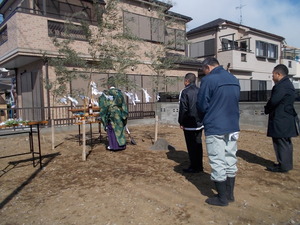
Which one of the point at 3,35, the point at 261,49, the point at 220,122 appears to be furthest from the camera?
the point at 261,49

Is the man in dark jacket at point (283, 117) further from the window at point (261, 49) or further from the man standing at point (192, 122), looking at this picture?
the window at point (261, 49)

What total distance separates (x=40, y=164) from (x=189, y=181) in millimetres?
3176

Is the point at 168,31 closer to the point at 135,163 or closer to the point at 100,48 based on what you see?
the point at 100,48

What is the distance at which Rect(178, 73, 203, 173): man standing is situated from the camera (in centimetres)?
446

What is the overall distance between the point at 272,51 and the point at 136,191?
975 inches

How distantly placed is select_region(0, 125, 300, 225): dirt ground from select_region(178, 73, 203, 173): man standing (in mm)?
340

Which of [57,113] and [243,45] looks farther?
[243,45]

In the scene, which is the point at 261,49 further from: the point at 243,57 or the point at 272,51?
the point at 243,57

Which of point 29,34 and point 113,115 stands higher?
point 29,34

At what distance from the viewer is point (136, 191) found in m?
3.87

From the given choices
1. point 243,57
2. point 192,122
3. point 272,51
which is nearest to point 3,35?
point 192,122

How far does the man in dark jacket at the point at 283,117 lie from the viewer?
4543mm

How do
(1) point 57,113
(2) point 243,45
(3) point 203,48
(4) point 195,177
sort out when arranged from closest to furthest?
(4) point 195,177
(1) point 57,113
(3) point 203,48
(2) point 243,45

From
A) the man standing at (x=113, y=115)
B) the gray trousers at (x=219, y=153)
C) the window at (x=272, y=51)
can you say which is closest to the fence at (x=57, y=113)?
the man standing at (x=113, y=115)
